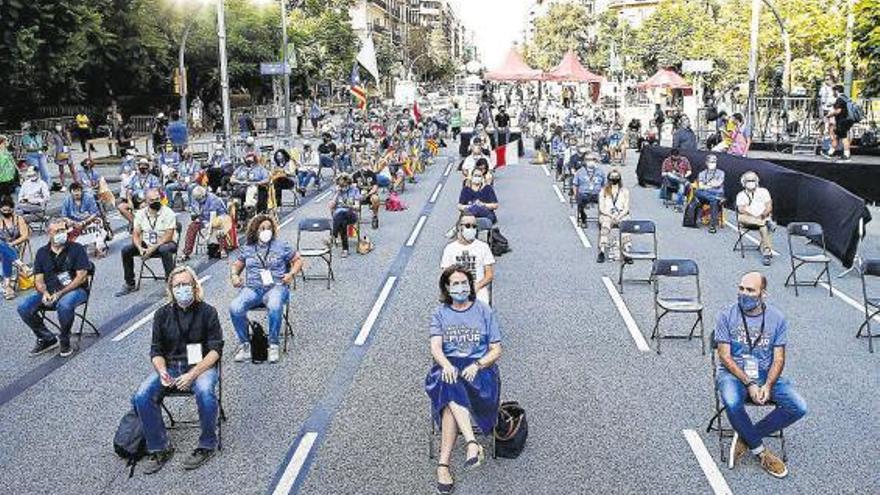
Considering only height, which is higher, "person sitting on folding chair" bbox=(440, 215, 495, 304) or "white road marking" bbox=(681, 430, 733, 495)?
"person sitting on folding chair" bbox=(440, 215, 495, 304)

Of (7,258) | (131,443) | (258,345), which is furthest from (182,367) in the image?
(7,258)

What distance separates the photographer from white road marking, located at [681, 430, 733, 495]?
6.38m

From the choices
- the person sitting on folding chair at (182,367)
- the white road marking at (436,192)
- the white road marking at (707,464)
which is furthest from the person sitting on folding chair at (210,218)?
the white road marking at (707,464)

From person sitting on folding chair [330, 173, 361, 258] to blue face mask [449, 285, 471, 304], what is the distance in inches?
338

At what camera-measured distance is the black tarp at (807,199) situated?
14.3m

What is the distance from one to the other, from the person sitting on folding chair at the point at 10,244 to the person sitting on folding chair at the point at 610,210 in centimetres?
900

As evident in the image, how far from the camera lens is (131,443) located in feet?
22.4

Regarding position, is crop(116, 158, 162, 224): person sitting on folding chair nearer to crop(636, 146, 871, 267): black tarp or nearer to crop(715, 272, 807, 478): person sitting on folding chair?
crop(636, 146, 871, 267): black tarp

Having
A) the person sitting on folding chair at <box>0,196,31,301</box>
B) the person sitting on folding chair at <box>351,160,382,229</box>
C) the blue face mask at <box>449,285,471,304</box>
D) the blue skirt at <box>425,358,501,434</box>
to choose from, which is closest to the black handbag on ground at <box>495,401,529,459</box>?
the blue skirt at <box>425,358,501,434</box>

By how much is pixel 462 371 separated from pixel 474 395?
207 mm

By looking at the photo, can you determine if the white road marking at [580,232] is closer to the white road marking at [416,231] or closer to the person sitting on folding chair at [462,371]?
the white road marking at [416,231]

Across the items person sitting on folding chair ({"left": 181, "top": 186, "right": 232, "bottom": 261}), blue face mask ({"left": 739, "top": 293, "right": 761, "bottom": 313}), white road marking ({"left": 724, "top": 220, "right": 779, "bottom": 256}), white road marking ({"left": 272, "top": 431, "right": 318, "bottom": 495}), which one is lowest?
white road marking ({"left": 272, "top": 431, "right": 318, "bottom": 495})

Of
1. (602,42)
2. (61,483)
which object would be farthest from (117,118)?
(602,42)

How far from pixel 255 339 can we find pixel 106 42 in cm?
3232
